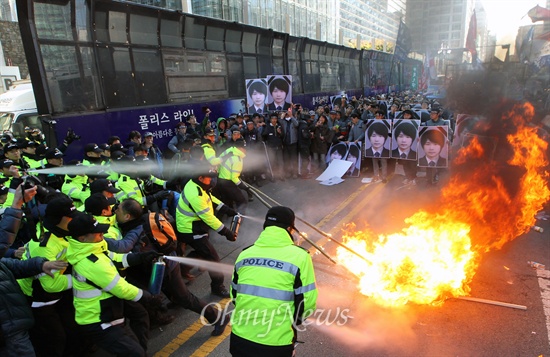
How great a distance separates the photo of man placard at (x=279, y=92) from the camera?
11.8 meters

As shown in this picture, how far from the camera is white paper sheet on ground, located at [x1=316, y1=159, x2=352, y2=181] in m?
10.5

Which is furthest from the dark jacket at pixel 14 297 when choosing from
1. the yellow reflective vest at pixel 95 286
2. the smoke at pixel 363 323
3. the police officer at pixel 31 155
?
the police officer at pixel 31 155

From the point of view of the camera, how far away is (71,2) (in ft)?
29.0

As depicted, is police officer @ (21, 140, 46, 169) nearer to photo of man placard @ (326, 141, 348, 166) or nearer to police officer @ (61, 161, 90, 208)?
police officer @ (61, 161, 90, 208)

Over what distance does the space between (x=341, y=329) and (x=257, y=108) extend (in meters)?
9.20

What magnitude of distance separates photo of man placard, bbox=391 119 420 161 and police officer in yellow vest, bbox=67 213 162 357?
842cm

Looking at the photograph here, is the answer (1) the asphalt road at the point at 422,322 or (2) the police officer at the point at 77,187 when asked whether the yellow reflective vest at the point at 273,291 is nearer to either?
(1) the asphalt road at the point at 422,322

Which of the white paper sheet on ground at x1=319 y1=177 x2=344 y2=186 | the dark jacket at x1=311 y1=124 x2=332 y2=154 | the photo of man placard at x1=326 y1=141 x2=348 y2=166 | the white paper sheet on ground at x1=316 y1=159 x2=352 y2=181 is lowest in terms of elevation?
the white paper sheet on ground at x1=319 y1=177 x2=344 y2=186

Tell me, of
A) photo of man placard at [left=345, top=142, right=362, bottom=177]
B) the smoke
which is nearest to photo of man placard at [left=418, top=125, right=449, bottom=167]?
photo of man placard at [left=345, top=142, right=362, bottom=177]

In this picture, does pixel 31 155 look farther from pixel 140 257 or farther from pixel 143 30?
pixel 143 30

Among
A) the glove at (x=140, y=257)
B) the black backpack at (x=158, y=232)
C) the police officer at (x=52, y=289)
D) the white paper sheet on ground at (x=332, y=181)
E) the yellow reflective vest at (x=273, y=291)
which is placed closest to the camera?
the yellow reflective vest at (x=273, y=291)

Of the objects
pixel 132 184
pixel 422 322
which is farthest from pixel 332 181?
pixel 422 322

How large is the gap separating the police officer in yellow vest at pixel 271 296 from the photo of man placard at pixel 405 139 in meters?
8.01

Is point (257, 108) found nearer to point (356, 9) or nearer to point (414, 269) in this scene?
point (414, 269)
